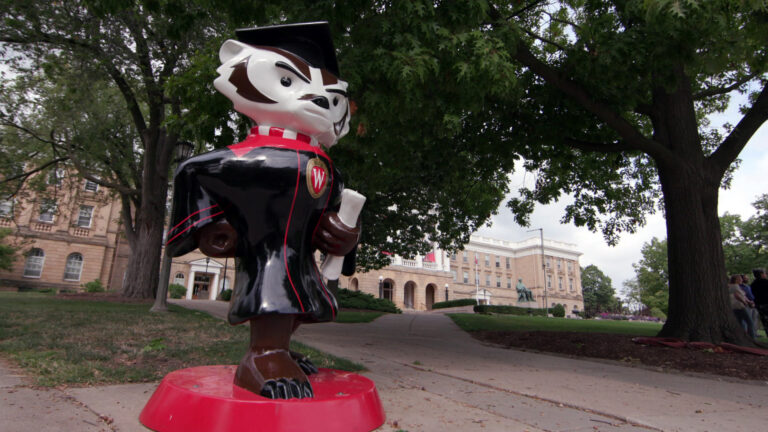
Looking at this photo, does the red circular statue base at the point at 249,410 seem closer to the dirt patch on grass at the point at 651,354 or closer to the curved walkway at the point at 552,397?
the curved walkway at the point at 552,397

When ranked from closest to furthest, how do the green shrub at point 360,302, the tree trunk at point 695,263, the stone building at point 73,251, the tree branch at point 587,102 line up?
the tree branch at point 587,102, the tree trunk at point 695,263, the green shrub at point 360,302, the stone building at point 73,251

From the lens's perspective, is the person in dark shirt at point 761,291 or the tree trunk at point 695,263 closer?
the tree trunk at point 695,263

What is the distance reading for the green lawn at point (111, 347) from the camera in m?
3.37

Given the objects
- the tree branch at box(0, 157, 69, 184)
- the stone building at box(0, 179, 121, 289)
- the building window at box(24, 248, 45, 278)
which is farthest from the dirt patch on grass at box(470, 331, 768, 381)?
the building window at box(24, 248, 45, 278)

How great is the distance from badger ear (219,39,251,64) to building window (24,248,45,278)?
35828 mm

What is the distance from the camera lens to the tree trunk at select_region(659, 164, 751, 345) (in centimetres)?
681

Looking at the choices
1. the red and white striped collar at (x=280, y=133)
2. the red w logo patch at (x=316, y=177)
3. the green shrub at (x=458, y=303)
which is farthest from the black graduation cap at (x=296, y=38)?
the green shrub at (x=458, y=303)

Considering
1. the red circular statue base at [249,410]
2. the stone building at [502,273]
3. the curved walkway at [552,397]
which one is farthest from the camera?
the stone building at [502,273]

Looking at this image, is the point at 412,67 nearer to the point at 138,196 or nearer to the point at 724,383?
the point at 724,383

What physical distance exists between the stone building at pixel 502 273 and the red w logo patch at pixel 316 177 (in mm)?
47624

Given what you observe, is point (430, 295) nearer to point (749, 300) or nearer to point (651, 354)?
point (749, 300)

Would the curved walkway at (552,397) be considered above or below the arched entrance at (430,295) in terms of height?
below

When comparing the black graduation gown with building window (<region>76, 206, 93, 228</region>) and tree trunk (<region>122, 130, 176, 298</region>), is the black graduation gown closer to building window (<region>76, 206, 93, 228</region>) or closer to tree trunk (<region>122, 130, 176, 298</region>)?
tree trunk (<region>122, 130, 176, 298</region>)

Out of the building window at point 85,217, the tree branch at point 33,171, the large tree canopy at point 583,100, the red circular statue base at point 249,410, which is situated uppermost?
the building window at point 85,217
